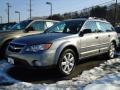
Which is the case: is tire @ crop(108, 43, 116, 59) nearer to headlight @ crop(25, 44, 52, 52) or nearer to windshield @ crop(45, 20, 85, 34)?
windshield @ crop(45, 20, 85, 34)

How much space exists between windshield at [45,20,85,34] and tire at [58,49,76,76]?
0.80m

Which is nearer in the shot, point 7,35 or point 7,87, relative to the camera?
point 7,87

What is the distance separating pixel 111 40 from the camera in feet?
31.3

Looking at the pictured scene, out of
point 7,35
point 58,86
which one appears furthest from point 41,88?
point 7,35

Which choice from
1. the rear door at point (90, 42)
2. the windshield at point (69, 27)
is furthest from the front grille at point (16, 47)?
the rear door at point (90, 42)

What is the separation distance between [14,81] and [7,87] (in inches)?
25.0

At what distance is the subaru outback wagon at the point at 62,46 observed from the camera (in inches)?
253

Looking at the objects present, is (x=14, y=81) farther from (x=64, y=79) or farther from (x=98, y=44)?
(x=98, y=44)

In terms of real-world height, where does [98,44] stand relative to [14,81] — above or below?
above

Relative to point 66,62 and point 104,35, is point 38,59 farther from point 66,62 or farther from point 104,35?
point 104,35

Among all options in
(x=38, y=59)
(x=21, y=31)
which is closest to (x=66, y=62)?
(x=38, y=59)

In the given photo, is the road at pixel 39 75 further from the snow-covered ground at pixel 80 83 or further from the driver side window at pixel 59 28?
the driver side window at pixel 59 28

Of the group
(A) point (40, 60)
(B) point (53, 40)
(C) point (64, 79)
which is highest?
(B) point (53, 40)

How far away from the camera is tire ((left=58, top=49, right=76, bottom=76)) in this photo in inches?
267
